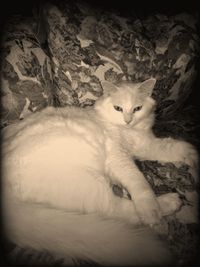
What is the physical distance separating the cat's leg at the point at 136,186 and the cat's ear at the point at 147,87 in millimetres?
341

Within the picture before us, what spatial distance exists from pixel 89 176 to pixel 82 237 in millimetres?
Result: 269

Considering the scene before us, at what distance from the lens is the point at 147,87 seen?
140 centimetres

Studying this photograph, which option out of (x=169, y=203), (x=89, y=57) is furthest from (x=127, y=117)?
(x=169, y=203)

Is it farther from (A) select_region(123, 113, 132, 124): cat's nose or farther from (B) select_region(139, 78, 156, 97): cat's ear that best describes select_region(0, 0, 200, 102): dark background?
(A) select_region(123, 113, 132, 124): cat's nose

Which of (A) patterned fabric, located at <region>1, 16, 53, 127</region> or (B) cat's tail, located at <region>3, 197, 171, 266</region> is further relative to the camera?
(A) patterned fabric, located at <region>1, 16, 53, 127</region>

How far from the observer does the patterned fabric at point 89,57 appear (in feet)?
4.66

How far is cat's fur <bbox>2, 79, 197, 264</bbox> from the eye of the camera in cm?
81

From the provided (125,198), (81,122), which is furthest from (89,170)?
(81,122)

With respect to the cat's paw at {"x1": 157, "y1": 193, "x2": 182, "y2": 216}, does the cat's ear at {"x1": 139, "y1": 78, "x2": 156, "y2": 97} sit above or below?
above

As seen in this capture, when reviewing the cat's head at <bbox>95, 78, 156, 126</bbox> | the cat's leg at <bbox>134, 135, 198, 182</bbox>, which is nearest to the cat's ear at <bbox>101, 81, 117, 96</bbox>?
the cat's head at <bbox>95, 78, 156, 126</bbox>

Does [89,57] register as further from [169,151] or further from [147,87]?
[169,151]

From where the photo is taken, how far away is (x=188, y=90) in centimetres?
155

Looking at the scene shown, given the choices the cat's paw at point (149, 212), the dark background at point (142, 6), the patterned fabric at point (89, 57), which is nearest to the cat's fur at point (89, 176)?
the cat's paw at point (149, 212)

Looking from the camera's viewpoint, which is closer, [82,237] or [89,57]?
[82,237]
